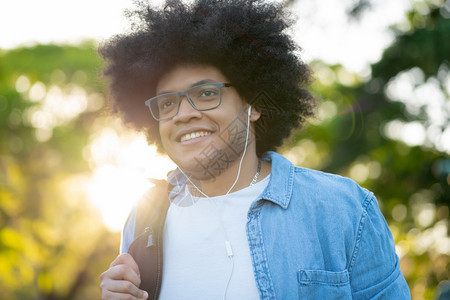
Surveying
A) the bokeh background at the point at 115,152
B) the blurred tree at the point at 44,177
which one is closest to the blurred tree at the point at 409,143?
the bokeh background at the point at 115,152

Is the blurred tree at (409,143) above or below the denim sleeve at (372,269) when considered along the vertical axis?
A: above

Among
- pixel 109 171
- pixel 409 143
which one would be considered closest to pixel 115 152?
pixel 109 171

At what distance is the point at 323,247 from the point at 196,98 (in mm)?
1080

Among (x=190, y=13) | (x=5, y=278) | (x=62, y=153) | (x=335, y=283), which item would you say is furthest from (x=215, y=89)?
(x=5, y=278)

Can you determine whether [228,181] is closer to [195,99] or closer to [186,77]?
[195,99]

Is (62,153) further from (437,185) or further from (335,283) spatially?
(335,283)

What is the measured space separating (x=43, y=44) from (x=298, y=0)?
12.3m

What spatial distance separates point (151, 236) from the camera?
2525 millimetres

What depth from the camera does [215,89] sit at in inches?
101

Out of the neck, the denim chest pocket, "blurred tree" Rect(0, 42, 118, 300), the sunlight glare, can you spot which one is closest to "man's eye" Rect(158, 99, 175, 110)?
the neck

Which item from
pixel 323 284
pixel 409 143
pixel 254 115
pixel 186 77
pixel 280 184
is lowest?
pixel 323 284

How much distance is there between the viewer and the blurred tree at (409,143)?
770 cm

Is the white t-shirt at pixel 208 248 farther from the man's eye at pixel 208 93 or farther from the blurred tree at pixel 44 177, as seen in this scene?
the blurred tree at pixel 44 177

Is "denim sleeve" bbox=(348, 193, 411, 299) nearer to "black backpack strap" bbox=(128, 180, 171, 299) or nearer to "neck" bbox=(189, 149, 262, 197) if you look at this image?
"neck" bbox=(189, 149, 262, 197)
